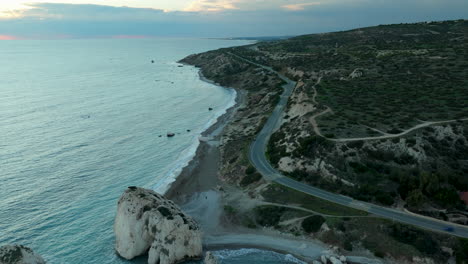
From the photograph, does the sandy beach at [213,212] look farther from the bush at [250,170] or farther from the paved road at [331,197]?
the paved road at [331,197]

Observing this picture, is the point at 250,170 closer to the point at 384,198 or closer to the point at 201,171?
the point at 201,171

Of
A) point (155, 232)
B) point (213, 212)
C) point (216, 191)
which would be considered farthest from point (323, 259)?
point (216, 191)

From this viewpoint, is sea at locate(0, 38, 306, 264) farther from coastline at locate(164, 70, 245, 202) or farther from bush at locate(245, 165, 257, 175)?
bush at locate(245, 165, 257, 175)

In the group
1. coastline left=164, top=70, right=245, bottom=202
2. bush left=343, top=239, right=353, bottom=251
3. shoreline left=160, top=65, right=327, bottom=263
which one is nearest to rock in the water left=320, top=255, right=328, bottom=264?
shoreline left=160, top=65, right=327, bottom=263

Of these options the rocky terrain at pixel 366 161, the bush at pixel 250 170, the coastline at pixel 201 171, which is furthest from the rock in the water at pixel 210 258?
the bush at pixel 250 170

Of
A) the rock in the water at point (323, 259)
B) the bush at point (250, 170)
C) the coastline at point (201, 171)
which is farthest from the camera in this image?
the bush at point (250, 170)

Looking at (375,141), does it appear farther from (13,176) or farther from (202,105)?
(202,105)
